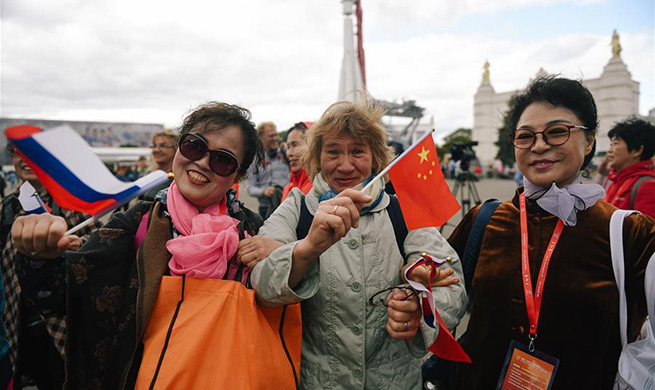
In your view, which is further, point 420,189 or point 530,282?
point 530,282

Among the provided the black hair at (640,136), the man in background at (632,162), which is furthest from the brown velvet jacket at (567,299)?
the black hair at (640,136)

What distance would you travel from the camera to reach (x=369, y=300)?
4.75 ft

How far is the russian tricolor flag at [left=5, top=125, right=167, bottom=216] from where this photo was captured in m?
1.05

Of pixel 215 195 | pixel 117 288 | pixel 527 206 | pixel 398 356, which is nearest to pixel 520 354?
pixel 398 356

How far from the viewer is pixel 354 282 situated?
57.6 inches

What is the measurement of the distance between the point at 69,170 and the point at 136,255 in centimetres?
37

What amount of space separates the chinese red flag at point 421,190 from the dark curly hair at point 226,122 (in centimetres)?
64

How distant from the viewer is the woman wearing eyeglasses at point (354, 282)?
133 centimetres

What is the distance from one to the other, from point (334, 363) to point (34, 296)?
46.0 inches

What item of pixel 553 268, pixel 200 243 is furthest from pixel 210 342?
pixel 553 268

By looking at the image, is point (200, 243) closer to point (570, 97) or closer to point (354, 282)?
point (354, 282)

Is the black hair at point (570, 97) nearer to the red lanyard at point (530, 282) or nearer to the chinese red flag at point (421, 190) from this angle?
the red lanyard at point (530, 282)

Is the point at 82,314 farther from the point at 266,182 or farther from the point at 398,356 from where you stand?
the point at 266,182

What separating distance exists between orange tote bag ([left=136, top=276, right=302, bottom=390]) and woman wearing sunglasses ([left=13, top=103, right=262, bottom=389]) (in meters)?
0.04
